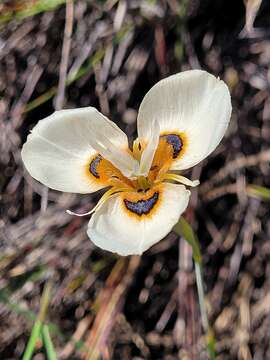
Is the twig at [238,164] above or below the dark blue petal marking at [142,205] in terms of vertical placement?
below

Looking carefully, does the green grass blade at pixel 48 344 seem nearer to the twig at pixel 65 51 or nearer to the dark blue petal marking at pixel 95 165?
the dark blue petal marking at pixel 95 165

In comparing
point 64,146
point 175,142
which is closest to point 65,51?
point 64,146

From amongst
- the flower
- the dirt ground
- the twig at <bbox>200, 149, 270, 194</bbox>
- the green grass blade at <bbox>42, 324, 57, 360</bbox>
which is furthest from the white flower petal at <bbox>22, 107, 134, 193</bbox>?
the twig at <bbox>200, 149, 270, 194</bbox>

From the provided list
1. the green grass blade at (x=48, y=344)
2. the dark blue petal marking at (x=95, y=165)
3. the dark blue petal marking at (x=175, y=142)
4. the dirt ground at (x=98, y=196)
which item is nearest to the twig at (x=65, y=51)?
the dirt ground at (x=98, y=196)

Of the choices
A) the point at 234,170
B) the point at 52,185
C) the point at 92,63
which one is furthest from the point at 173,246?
the point at 52,185

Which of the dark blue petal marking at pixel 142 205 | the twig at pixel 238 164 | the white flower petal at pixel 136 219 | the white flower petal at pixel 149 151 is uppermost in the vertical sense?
the white flower petal at pixel 149 151

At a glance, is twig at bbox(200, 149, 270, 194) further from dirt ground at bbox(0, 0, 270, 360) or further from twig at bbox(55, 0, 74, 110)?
twig at bbox(55, 0, 74, 110)
